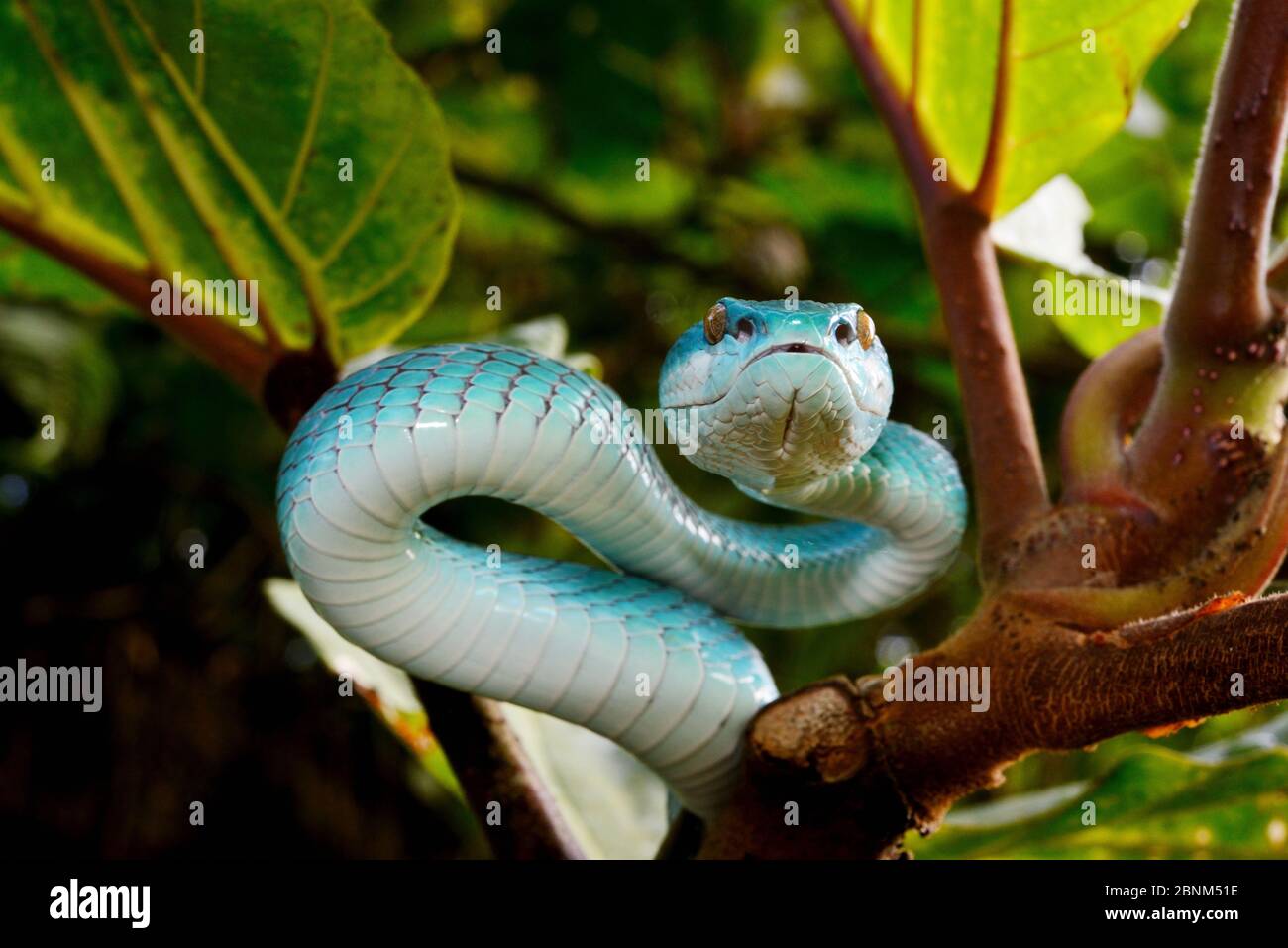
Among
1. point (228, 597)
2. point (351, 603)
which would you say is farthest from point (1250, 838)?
point (228, 597)

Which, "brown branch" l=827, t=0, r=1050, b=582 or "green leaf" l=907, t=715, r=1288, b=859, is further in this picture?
"green leaf" l=907, t=715, r=1288, b=859

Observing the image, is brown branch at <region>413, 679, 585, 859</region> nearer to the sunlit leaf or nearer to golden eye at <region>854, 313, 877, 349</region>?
the sunlit leaf

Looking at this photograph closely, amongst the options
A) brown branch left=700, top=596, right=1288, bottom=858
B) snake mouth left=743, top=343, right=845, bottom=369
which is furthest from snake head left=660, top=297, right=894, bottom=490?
brown branch left=700, top=596, right=1288, bottom=858

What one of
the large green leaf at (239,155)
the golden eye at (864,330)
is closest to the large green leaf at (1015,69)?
the golden eye at (864,330)

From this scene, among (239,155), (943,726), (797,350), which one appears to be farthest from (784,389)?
(239,155)

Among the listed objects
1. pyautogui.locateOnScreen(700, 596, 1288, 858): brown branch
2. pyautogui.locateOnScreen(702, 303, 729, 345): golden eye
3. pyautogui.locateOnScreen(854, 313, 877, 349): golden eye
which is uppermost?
pyautogui.locateOnScreen(702, 303, 729, 345): golden eye

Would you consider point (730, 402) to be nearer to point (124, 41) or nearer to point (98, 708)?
point (124, 41)

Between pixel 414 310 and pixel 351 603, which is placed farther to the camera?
pixel 414 310
